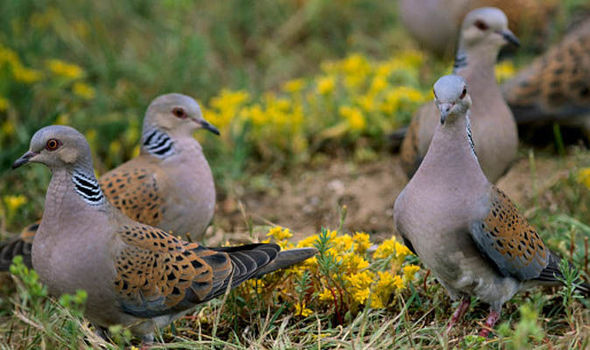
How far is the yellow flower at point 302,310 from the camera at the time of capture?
3496 mm

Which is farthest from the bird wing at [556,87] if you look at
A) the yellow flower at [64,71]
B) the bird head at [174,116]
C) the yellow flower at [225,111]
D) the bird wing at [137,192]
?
the yellow flower at [64,71]

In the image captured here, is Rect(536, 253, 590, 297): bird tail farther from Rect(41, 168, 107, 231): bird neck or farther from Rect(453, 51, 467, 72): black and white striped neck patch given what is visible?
Rect(41, 168, 107, 231): bird neck

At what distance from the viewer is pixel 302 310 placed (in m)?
3.52

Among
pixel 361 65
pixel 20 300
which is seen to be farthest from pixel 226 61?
pixel 20 300

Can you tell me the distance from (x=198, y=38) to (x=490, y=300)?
3636 millimetres

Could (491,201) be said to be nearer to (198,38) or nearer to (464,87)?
(464,87)

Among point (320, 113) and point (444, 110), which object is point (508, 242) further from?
point (320, 113)

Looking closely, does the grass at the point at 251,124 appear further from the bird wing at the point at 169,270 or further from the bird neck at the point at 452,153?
the bird neck at the point at 452,153

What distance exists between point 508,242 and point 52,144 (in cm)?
192

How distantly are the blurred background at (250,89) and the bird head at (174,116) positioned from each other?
59cm

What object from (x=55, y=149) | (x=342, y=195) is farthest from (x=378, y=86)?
(x=55, y=149)

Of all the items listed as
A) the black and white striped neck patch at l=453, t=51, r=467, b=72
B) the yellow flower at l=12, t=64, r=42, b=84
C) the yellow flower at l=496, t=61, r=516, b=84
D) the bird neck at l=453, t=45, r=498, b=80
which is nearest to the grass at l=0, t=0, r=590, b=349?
the yellow flower at l=12, t=64, r=42, b=84

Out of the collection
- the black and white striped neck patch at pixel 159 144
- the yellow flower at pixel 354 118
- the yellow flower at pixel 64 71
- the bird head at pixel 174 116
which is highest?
the bird head at pixel 174 116

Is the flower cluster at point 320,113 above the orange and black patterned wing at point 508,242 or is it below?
below
